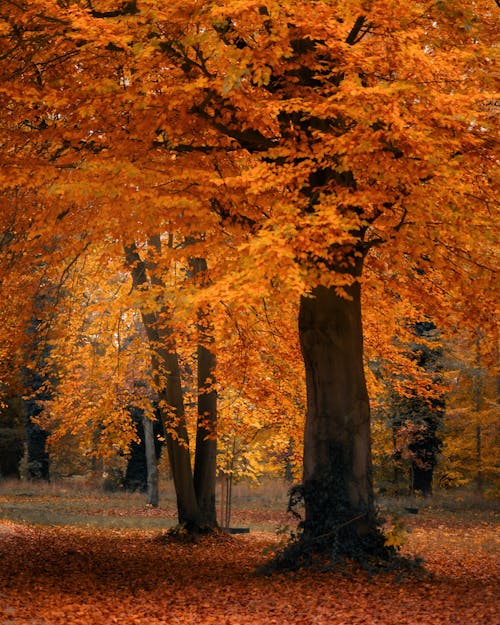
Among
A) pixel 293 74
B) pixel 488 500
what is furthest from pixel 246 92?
pixel 488 500

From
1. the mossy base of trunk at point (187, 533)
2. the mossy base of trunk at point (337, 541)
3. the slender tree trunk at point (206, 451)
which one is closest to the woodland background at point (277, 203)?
the mossy base of trunk at point (337, 541)

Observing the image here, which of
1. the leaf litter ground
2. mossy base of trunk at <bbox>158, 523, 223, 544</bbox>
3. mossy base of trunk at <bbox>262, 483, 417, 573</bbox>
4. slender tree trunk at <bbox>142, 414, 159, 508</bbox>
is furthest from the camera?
slender tree trunk at <bbox>142, 414, 159, 508</bbox>

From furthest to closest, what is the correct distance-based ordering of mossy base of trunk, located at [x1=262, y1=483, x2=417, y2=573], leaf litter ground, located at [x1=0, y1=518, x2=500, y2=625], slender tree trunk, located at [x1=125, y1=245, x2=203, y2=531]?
slender tree trunk, located at [x1=125, y1=245, x2=203, y2=531] < mossy base of trunk, located at [x1=262, y1=483, x2=417, y2=573] < leaf litter ground, located at [x1=0, y1=518, x2=500, y2=625]

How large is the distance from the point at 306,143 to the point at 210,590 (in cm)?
559

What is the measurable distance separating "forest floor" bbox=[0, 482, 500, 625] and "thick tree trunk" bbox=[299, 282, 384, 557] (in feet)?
2.52

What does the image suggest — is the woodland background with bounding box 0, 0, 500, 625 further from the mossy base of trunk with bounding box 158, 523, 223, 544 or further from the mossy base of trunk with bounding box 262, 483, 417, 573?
the mossy base of trunk with bounding box 158, 523, 223, 544

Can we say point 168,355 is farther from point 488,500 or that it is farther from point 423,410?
point 488,500

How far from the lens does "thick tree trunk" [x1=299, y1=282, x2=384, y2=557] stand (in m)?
11.7

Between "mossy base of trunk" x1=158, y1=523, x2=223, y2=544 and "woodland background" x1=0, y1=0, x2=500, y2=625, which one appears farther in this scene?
"mossy base of trunk" x1=158, y1=523, x2=223, y2=544

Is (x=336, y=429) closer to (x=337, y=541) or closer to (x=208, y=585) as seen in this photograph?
(x=337, y=541)

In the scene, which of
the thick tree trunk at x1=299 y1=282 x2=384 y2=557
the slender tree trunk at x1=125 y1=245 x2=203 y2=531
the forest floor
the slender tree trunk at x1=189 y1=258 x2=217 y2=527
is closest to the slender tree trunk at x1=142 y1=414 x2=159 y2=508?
the forest floor

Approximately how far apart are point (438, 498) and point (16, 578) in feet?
80.1

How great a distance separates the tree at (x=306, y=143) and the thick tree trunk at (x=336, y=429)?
21 mm

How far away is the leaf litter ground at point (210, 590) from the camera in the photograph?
884cm
